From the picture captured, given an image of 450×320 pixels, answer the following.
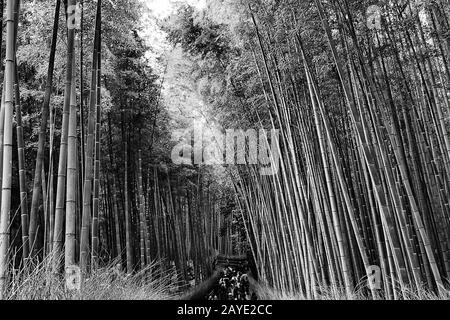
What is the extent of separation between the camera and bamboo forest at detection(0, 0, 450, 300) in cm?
254

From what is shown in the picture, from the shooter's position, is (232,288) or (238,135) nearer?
(238,135)

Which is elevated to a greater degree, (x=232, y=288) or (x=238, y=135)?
(x=238, y=135)

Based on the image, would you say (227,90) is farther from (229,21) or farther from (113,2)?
(113,2)

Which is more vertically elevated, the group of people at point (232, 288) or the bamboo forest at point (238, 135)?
the bamboo forest at point (238, 135)

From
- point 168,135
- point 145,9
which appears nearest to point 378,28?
point 145,9

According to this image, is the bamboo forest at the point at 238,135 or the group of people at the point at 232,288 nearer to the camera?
the bamboo forest at the point at 238,135

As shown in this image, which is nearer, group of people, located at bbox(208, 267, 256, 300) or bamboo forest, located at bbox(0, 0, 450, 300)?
bamboo forest, located at bbox(0, 0, 450, 300)

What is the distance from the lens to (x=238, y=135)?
616 centimetres

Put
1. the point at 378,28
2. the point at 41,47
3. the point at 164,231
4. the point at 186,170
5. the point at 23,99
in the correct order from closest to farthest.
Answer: the point at 378,28
the point at 41,47
the point at 23,99
the point at 164,231
the point at 186,170

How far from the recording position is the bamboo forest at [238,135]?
254cm

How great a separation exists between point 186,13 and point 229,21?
178cm

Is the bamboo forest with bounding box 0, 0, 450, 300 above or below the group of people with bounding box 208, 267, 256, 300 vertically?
above

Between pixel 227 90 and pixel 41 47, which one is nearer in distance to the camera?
pixel 41 47

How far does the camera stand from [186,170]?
884 centimetres
